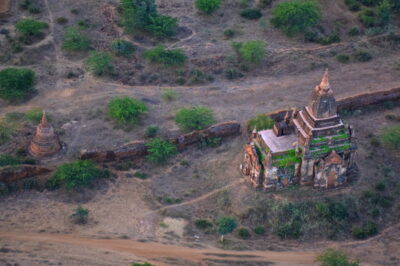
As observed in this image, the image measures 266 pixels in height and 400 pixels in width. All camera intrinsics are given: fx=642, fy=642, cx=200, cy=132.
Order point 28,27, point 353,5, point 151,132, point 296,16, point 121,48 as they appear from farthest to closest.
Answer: point 353,5
point 296,16
point 28,27
point 121,48
point 151,132

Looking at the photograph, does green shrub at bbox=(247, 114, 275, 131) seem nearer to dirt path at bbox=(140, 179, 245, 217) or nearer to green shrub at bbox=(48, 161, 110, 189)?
dirt path at bbox=(140, 179, 245, 217)

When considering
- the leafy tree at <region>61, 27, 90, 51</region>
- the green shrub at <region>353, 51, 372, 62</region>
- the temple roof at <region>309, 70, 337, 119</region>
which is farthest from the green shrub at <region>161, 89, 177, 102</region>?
the green shrub at <region>353, 51, 372, 62</region>

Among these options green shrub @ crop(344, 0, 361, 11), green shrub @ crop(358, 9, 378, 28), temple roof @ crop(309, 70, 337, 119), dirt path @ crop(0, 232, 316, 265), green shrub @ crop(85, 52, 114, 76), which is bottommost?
dirt path @ crop(0, 232, 316, 265)

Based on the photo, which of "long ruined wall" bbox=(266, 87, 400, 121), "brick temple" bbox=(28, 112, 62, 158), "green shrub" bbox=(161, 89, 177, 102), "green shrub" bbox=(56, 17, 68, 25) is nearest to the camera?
"brick temple" bbox=(28, 112, 62, 158)

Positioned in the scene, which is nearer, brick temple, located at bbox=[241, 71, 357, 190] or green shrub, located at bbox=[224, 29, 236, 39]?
brick temple, located at bbox=[241, 71, 357, 190]

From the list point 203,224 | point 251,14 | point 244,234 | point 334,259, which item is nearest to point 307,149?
point 244,234

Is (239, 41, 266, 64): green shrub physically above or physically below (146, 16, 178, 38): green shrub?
below

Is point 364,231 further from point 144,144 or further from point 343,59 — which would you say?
point 343,59

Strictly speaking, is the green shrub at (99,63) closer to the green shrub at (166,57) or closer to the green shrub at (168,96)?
the green shrub at (166,57)
